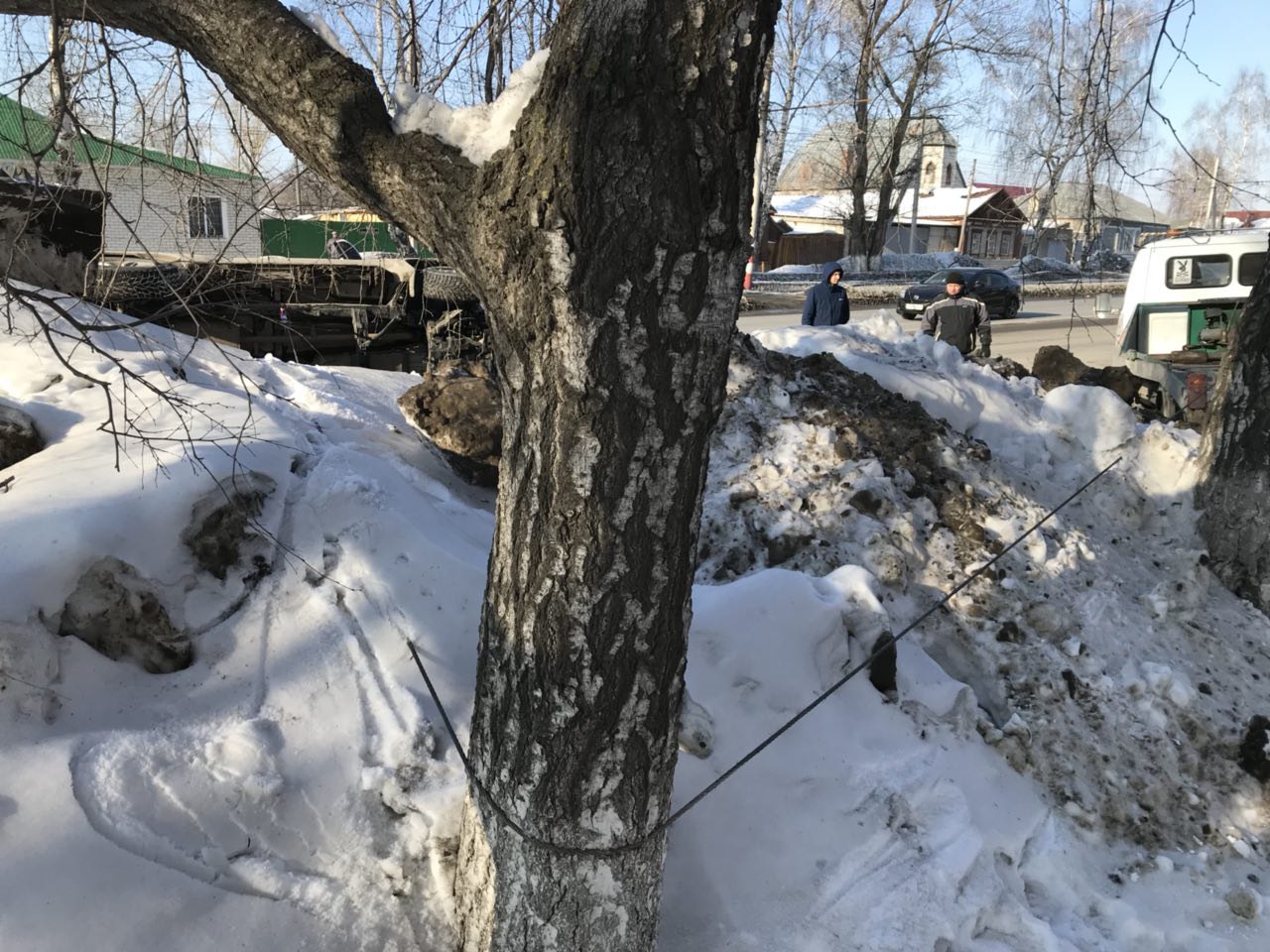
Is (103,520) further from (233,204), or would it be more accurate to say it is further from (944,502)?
(944,502)

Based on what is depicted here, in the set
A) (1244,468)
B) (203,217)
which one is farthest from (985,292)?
(203,217)

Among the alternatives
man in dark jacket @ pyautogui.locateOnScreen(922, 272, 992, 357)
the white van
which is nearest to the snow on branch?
man in dark jacket @ pyautogui.locateOnScreen(922, 272, 992, 357)

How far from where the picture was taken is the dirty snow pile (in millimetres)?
2588

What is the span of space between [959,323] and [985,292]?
1461cm

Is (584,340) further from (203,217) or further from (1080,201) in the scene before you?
(1080,201)

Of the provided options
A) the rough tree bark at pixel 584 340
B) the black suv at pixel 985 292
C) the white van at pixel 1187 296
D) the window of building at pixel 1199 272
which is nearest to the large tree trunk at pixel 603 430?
the rough tree bark at pixel 584 340

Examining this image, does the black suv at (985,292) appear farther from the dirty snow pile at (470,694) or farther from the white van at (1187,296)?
the dirty snow pile at (470,694)

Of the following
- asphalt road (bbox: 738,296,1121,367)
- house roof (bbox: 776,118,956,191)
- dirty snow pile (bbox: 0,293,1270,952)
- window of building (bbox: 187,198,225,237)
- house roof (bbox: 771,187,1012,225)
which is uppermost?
house roof (bbox: 776,118,956,191)

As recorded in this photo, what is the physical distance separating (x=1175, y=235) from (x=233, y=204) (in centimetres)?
966

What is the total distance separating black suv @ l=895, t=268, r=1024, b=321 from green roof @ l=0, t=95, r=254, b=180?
1924 cm

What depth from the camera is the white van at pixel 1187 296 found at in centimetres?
916

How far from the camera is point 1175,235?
9.80 m

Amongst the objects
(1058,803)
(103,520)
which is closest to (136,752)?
(103,520)

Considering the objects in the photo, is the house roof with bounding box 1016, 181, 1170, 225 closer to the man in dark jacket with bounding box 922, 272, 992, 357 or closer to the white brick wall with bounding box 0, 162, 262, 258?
the white brick wall with bounding box 0, 162, 262, 258
